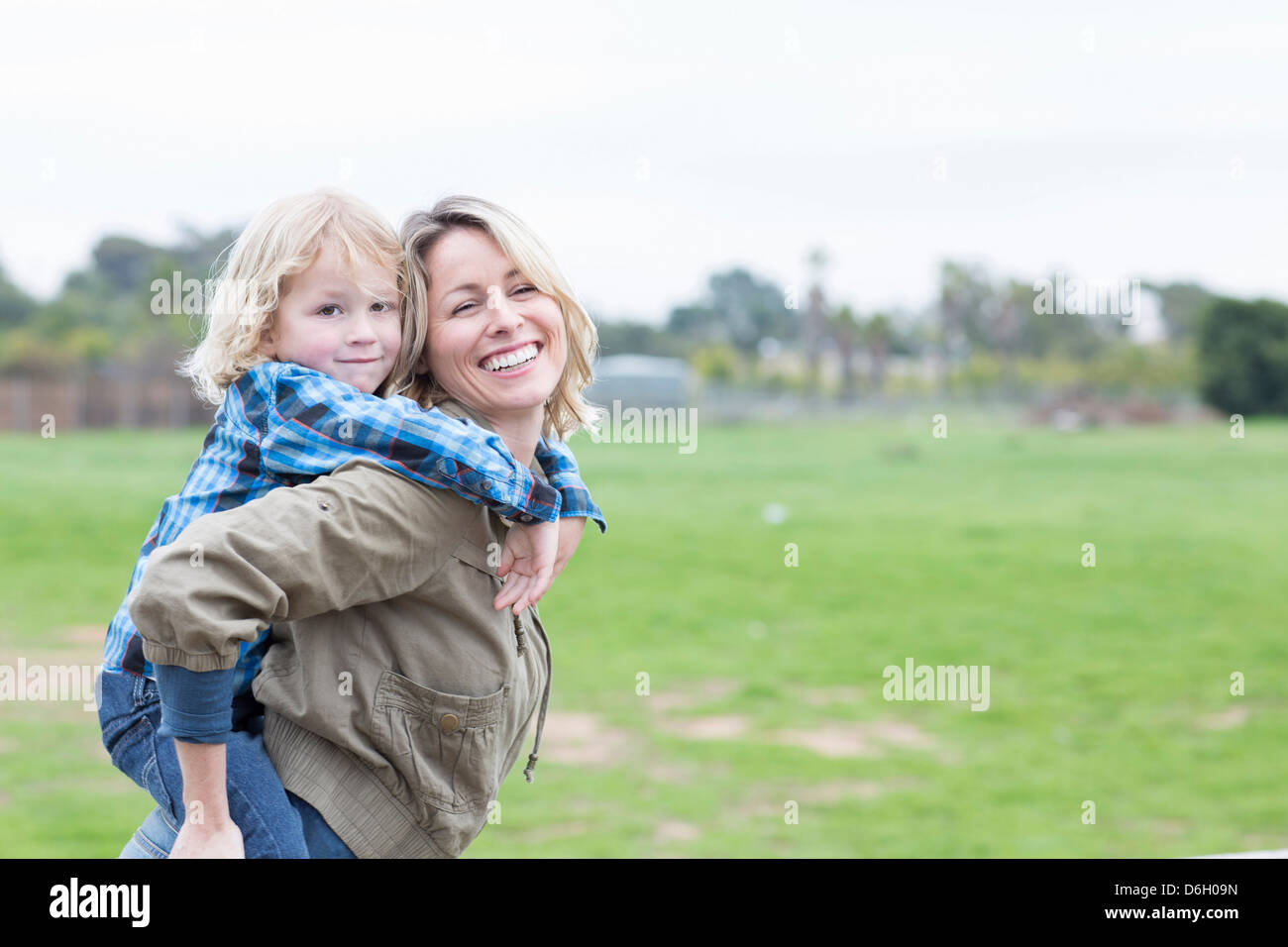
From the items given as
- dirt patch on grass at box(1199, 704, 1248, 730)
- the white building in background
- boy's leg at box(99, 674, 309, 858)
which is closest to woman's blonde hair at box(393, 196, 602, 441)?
boy's leg at box(99, 674, 309, 858)

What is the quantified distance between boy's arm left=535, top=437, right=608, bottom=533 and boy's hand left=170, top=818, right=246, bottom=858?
72cm

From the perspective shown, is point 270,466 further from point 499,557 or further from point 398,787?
point 398,787

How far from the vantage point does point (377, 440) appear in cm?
164

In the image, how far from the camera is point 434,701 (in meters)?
1.69

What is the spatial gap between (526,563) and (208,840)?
1.86 ft

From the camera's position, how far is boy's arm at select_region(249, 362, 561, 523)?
162 cm

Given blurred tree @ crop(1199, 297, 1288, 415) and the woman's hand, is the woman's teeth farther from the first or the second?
blurred tree @ crop(1199, 297, 1288, 415)

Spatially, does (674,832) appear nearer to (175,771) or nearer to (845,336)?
(175,771)

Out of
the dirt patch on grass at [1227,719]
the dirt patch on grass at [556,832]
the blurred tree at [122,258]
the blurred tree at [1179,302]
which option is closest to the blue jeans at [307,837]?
the dirt patch on grass at [556,832]

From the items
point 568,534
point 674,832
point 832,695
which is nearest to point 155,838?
point 568,534
